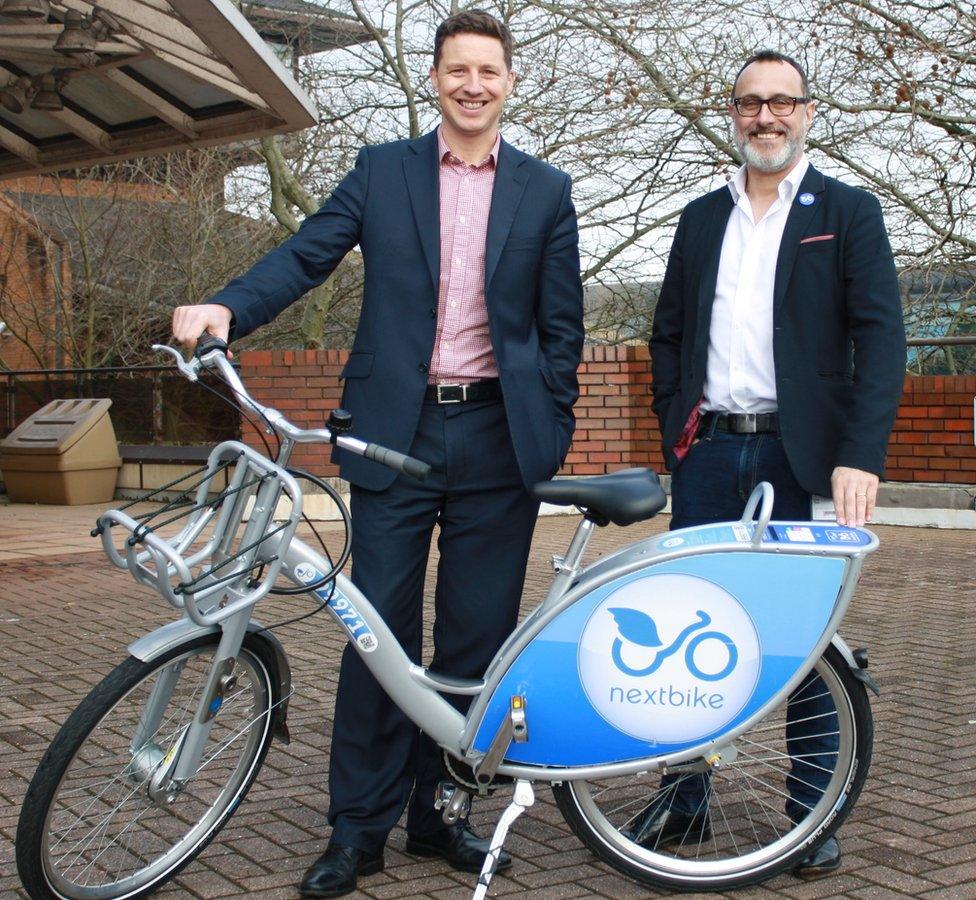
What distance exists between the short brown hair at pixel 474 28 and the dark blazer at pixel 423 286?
27cm

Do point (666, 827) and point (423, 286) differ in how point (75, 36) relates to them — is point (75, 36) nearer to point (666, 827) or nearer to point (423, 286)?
point (423, 286)

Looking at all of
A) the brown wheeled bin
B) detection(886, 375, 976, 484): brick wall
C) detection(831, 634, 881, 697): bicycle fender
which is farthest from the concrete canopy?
detection(831, 634, 881, 697): bicycle fender

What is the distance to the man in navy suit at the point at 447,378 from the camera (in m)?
3.45

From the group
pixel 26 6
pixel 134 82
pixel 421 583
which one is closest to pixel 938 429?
pixel 134 82

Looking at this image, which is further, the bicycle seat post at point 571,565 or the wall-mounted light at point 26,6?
the wall-mounted light at point 26,6

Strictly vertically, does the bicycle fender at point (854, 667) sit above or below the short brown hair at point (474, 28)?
below

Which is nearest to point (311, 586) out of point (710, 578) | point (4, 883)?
point (710, 578)

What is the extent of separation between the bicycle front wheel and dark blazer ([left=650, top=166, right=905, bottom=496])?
149cm

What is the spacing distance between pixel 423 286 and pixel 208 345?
0.75 metres

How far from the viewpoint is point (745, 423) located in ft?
11.9

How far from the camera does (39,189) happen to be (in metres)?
20.4

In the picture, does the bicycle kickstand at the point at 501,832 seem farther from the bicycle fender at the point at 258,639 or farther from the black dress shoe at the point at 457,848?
the bicycle fender at the point at 258,639

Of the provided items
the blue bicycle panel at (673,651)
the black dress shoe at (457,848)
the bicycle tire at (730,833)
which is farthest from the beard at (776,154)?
the black dress shoe at (457,848)

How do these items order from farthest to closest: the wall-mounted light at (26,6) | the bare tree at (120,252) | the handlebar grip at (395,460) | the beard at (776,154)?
the bare tree at (120,252) → the wall-mounted light at (26,6) → the beard at (776,154) → the handlebar grip at (395,460)
